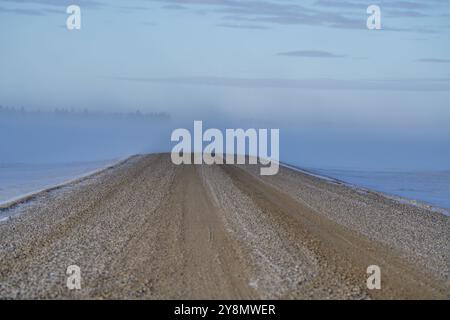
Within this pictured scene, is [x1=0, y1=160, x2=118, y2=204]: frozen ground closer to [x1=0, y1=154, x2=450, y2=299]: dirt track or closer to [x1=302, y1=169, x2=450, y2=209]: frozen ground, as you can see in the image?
[x1=0, y1=154, x2=450, y2=299]: dirt track

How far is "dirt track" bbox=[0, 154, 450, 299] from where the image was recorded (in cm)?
1059

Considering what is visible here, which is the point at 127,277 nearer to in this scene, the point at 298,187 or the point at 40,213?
the point at 40,213

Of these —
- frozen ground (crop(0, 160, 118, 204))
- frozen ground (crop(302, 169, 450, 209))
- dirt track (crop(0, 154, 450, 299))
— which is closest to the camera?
dirt track (crop(0, 154, 450, 299))

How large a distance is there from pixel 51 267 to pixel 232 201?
10.4 metres

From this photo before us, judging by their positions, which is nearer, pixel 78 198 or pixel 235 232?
pixel 235 232

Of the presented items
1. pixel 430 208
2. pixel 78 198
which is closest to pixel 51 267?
pixel 78 198

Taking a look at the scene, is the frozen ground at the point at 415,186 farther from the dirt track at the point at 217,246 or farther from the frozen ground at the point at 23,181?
the frozen ground at the point at 23,181

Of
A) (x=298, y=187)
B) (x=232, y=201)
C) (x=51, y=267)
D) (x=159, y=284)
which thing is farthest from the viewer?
(x=298, y=187)

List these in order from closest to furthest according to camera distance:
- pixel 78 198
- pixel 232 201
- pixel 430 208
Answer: pixel 232 201 < pixel 78 198 < pixel 430 208

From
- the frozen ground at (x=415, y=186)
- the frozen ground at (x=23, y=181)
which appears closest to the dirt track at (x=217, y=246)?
the frozen ground at (x=23, y=181)

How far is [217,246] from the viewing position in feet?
45.4

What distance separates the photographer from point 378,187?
36812 millimetres

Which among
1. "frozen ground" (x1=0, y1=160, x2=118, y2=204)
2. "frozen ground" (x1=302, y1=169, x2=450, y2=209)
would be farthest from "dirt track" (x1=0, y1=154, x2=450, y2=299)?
"frozen ground" (x1=302, y1=169, x2=450, y2=209)

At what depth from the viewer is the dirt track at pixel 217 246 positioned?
1059cm
